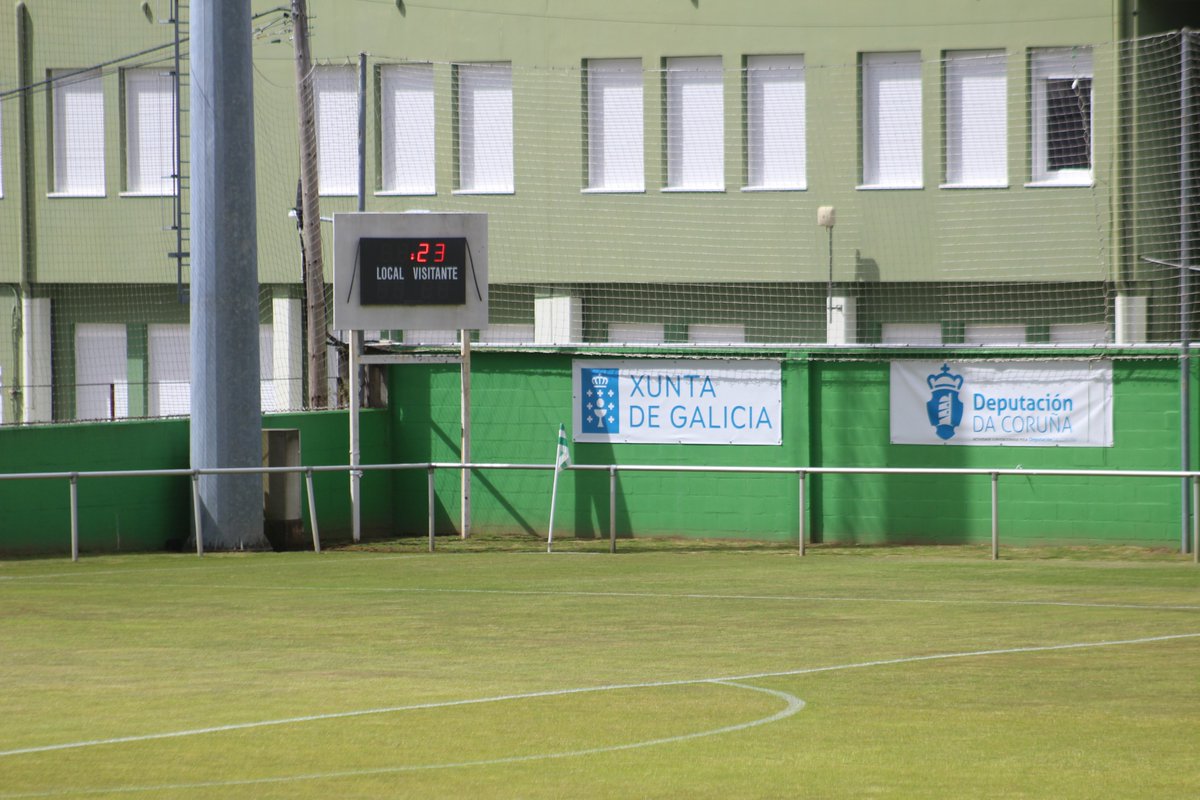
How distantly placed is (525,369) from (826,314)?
11697mm

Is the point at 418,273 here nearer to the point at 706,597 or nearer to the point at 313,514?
the point at 313,514

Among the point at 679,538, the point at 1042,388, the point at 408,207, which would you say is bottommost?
the point at 679,538

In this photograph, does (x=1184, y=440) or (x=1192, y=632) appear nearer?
(x=1192, y=632)

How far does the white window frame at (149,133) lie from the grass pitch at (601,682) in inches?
764

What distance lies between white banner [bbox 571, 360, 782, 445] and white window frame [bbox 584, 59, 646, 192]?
12.1 m

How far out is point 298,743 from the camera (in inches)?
348

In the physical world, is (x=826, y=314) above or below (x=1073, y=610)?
above

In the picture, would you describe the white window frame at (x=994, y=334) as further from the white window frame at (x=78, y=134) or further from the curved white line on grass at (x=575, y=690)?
the curved white line on grass at (x=575, y=690)

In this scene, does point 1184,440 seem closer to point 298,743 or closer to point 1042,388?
point 1042,388

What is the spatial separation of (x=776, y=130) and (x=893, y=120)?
1993 mm

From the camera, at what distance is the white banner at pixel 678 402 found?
70.7 ft

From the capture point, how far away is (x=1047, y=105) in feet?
104

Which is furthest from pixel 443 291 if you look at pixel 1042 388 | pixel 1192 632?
pixel 1192 632

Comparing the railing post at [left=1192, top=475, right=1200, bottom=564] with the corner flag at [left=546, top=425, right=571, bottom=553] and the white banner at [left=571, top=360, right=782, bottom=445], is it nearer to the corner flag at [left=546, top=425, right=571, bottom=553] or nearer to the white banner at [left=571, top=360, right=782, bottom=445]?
the white banner at [left=571, top=360, right=782, bottom=445]
